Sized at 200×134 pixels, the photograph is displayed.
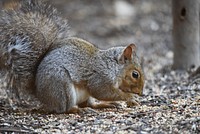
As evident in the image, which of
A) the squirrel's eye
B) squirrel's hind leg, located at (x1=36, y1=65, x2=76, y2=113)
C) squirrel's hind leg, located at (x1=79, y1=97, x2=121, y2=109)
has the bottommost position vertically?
squirrel's hind leg, located at (x1=79, y1=97, x2=121, y2=109)

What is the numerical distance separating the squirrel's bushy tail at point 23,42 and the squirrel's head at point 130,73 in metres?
0.60

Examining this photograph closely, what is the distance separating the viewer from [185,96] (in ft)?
17.8

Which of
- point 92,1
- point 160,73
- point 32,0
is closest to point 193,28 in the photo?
point 160,73

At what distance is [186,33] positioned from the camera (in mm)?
6945

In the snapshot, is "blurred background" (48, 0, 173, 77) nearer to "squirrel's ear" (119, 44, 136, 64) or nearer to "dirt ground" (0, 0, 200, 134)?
"dirt ground" (0, 0, 200, 134)

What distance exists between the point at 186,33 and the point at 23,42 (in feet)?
9.22

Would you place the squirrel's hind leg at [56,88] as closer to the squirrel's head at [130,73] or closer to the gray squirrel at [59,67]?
the gray squirrel at [59,67]

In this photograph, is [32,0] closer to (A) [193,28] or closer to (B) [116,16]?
(A) [193,28]

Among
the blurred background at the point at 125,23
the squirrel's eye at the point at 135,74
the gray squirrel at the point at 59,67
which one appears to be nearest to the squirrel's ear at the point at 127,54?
the gray squirrel at the point at 59,67

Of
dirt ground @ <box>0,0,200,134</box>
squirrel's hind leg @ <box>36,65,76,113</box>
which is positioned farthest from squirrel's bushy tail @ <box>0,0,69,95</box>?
dirt ground @ <box>0,0,200,134</box>

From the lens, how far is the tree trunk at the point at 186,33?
6824mm

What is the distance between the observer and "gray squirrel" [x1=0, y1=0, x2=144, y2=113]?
4.71 metres

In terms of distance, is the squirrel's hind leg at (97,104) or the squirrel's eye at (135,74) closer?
the squirrel's eye at (135,74)

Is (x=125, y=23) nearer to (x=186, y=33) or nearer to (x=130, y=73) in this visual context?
(x=186, y=33)
